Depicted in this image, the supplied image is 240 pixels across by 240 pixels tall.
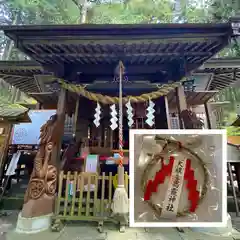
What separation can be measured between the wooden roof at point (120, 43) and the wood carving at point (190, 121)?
0.93 meters

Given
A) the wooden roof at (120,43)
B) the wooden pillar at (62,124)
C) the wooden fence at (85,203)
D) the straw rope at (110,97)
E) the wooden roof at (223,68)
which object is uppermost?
the wooden roof at (223,68)

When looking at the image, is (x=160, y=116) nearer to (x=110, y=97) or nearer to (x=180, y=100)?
(x=180, y=100)

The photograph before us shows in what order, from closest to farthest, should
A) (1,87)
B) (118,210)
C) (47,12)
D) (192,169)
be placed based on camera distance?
1. (192,169)
2. (118,210)
3. (47,12)
4. (1,87)

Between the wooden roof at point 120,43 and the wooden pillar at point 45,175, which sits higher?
the wooden roof at point 120,43

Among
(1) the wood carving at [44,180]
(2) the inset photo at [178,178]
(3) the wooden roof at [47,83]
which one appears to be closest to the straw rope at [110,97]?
(3) the wooden roof at [47,83]

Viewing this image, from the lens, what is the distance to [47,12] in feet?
49.8

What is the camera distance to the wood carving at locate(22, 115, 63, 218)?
12.4ft

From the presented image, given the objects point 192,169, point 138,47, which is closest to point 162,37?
point 138,47

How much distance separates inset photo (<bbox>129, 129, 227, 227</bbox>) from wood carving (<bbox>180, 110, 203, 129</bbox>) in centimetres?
187

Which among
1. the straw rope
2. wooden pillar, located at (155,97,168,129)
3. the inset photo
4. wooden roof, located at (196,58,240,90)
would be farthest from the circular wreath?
wooden roof, located at (196,58,240,90)

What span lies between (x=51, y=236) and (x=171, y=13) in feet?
55.0

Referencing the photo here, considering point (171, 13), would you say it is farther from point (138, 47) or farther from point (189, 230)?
point (189, 230)

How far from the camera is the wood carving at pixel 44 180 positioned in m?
3.79

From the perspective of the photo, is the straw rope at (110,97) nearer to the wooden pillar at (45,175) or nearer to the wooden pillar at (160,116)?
the wooden pillar at (45,175)
